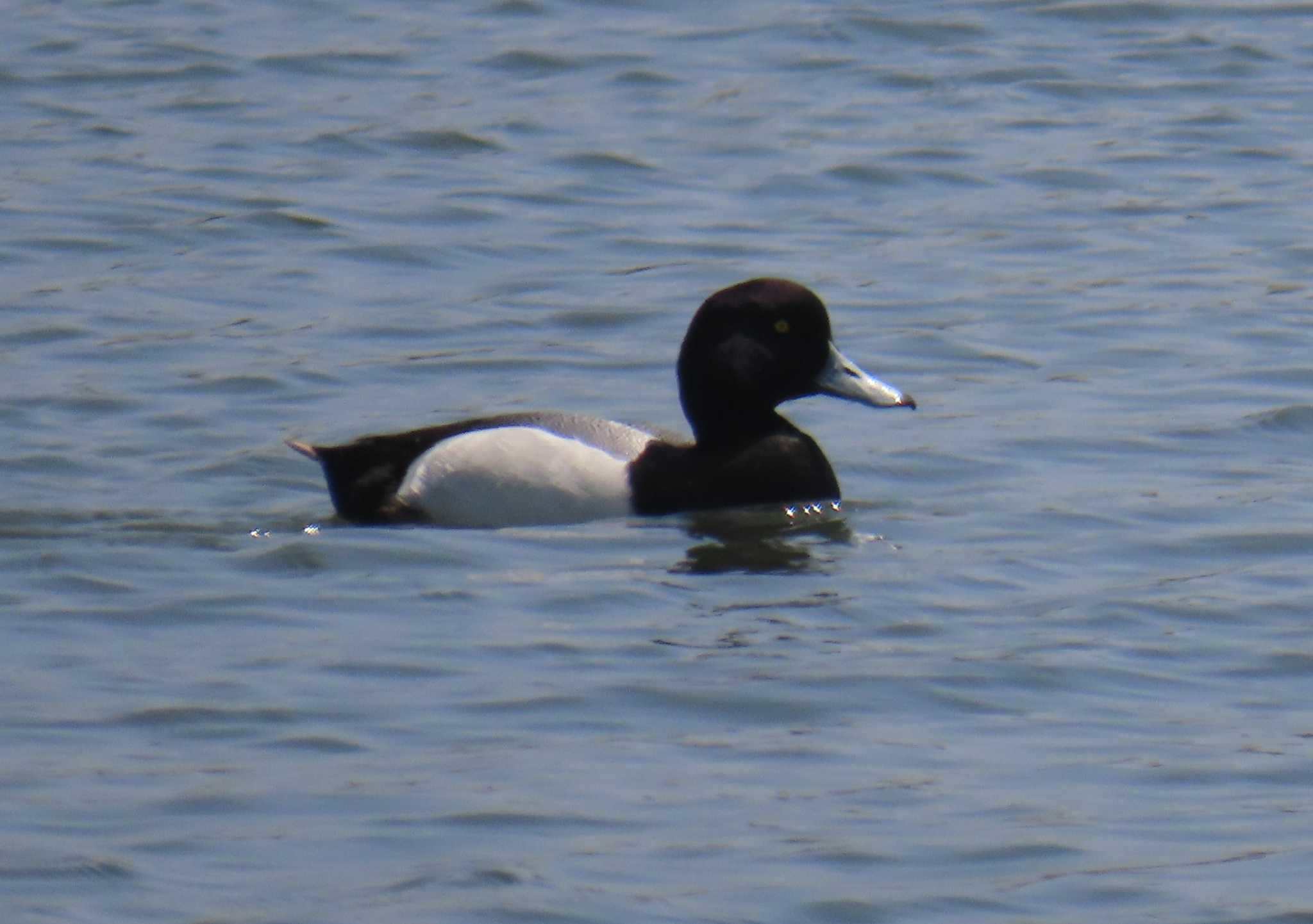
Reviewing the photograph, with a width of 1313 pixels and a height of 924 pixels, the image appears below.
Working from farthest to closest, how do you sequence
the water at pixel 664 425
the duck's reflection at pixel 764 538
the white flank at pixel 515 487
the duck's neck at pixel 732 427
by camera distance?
the duck's neck at pixel 732 427 < the white flank at pixel 515 487 < the duck's reflection at pixel 764 538 < the water at pixel 664 425

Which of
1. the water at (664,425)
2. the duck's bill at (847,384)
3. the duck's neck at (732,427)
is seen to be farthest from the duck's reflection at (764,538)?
the duck's bill at (847,384)

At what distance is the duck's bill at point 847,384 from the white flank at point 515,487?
0.81m

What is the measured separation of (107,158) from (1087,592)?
293 inches

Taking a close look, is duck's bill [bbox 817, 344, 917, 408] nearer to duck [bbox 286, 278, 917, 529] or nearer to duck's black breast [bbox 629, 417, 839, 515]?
duck [bbox 286, 278, 917, 529]

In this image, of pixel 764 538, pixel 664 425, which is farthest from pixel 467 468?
pixel 664 425

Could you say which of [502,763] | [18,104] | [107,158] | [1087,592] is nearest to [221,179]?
[107,158]

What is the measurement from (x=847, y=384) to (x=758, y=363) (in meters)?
0.29

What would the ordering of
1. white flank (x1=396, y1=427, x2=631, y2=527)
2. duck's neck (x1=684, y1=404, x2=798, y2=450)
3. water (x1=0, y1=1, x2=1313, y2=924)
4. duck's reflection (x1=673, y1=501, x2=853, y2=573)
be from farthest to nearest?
duck's neck (x1=684, y1=404, x2=798, y2=450) → white flank (x1=396, y1=427, x2=631, y2=527) → duck's reflection (x1=673, y1=501, x2=853, y2=573) → water (x1=0, y1=1, x2=1313, y2=924)

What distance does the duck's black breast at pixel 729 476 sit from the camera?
8680 mm

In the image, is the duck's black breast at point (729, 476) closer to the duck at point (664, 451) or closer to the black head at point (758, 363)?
the duck at point (664, 451)

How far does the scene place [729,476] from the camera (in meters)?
8.80

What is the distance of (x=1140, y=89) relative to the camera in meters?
15.2

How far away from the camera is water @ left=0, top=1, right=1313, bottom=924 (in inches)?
218

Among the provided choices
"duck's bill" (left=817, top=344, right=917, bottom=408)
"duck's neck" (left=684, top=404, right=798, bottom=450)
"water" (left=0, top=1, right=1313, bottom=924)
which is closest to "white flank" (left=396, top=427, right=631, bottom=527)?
"water" (left=0, top=1, right=1313, bottom=924)
